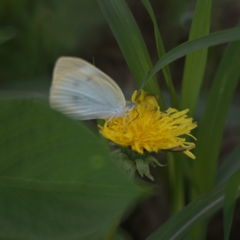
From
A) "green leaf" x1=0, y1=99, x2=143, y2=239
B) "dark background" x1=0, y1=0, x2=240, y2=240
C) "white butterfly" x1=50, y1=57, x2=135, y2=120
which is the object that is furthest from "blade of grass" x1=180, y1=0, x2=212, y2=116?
"green leaf" x1=0, y1=99, x2=143, y2=239

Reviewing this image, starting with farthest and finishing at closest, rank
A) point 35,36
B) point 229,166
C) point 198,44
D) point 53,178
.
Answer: point 35,36
point 229,166
point 198,44
point 53,178

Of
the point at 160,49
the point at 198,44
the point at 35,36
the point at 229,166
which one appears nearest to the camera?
the point at 198,44

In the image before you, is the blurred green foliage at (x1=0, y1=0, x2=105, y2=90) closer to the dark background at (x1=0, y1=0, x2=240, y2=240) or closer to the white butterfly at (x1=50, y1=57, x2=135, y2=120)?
the dark background at (x1=0, y1=0, x2=240, y2=240)

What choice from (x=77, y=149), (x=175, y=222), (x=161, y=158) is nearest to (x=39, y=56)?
(x=161, y=158)

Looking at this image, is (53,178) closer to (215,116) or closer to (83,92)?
(83,92)

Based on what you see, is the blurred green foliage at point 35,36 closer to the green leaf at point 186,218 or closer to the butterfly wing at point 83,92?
the butterfly wing at point 83,92

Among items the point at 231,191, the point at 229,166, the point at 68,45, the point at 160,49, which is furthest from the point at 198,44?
the point at 68,45

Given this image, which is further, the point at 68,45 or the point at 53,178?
the point at 68,45

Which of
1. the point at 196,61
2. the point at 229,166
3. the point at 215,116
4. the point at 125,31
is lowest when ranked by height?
the point at 229,166
